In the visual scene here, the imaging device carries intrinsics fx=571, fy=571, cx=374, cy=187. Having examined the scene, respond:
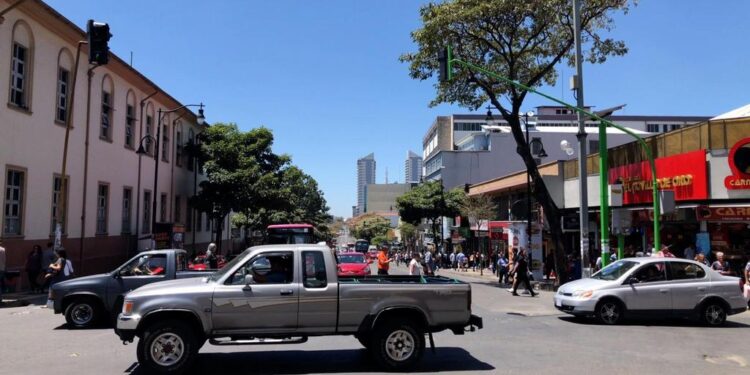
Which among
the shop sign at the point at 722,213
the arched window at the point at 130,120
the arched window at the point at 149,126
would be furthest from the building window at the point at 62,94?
the shop sign at the point at 722,213

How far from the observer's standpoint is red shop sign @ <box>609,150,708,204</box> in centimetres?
1912

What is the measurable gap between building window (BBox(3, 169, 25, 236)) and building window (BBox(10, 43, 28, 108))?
8.44 feet

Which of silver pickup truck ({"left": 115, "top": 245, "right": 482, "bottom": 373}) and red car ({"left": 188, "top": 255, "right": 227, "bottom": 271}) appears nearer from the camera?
silver pickup truck ({"left": 115, "top": 245, "right": 482, "bottom": 373})

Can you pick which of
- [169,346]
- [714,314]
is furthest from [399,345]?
[714,314]

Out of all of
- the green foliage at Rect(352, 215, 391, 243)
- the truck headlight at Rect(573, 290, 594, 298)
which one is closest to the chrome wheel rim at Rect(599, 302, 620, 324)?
the truck headlight at Rect(573, 290, 594, 298)

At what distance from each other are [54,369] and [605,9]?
76.5 ft

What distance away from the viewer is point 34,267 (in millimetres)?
19297

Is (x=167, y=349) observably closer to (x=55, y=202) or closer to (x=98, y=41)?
(x=98, y=41)

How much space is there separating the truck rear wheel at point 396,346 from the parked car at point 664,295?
6.52m

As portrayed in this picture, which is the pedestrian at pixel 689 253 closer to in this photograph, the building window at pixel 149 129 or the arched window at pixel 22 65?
the arched window at pixel 22 65

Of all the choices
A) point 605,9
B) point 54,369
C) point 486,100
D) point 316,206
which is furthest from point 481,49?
point 316,206

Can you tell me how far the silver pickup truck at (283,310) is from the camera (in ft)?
25.3

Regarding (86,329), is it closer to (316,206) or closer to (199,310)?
(199,310)

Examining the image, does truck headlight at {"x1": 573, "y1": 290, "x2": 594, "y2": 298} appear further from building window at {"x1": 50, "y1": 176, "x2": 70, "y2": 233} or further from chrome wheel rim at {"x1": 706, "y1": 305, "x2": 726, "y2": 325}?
building window at {"x1": 50, "y1": 176, "x2": 70, "y2": 233}
